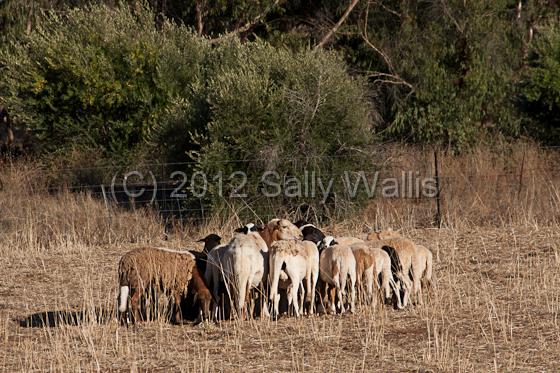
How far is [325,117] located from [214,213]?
324 cm

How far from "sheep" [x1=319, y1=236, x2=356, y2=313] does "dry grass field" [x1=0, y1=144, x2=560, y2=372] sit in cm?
33

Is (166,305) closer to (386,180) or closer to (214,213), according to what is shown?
(214,213)

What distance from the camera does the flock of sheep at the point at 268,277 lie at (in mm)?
12641

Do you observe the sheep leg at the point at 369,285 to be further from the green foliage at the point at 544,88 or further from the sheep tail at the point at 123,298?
the green foliage at the point at 544,88

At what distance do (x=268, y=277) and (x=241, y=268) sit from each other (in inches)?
20.3

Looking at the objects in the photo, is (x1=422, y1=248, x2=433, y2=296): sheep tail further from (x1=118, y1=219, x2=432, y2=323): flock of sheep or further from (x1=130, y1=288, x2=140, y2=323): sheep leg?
(x1=130, y1=288, x2=140, y2=323): sheep leg

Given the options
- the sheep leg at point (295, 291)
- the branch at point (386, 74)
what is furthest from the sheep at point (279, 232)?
the branch at point (386, 74)

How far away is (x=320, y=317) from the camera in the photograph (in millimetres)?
12898

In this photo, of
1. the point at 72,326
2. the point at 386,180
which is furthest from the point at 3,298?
the point at 386,180

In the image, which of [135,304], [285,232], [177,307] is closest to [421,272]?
[285,232]

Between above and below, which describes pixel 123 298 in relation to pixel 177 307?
above

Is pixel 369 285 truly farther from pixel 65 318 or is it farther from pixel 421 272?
pixel 65 318

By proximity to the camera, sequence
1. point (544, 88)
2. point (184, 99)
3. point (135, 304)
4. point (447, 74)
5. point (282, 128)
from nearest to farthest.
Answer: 1. point (135, 304)
2. point (282, 128)
3. point (184, 99)
4. point (544, 88)
5. point (447, 74)

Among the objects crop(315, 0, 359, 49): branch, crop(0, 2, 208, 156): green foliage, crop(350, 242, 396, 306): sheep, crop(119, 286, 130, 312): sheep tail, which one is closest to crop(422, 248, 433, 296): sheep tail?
crop(350, 242, 396, 306): sheep
